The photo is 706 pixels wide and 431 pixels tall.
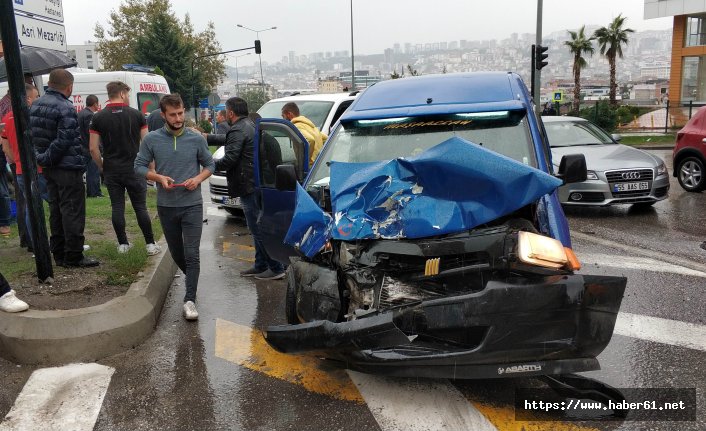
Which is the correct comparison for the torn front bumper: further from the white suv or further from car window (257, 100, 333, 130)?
car window (257, 100, 333, 130)

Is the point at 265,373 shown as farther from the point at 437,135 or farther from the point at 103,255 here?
the point at 103,255

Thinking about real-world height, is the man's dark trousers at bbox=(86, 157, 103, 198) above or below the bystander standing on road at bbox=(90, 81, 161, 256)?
below

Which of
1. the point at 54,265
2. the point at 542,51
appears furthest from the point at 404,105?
the point at 542,51

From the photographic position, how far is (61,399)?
161 inches

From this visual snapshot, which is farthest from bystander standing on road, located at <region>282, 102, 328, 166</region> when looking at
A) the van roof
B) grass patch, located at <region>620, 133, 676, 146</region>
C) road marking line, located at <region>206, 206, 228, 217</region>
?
grass patch, located at <region>620, 133, 676, 146</region>

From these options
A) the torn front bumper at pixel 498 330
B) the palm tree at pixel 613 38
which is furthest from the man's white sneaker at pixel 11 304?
the palm tree at pixel 613 38

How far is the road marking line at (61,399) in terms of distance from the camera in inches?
149

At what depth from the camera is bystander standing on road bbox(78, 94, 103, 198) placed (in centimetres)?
1038

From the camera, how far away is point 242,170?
6.62 m

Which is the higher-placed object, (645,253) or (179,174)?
(179,174)

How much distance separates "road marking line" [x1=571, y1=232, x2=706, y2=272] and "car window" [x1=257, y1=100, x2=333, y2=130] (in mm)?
4516

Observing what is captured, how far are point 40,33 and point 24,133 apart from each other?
4.78ft

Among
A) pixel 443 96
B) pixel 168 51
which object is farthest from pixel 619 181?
pixel 168 51

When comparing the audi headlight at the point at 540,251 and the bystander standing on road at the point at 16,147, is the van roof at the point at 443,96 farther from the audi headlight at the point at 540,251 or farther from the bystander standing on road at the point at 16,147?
the bystander standing on road at the point at 16,147
